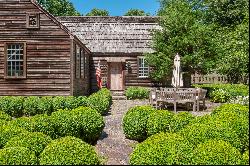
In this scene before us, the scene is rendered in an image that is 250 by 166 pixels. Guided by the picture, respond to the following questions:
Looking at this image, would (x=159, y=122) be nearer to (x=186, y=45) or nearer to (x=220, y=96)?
(x=220, y=96)

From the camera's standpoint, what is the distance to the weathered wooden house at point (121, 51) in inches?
1222

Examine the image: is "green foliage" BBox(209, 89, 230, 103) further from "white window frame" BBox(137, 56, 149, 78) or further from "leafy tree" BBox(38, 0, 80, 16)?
"leafy tree" BBox(38, 0, 80, 16)

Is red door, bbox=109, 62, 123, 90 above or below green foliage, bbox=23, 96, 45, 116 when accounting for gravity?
above

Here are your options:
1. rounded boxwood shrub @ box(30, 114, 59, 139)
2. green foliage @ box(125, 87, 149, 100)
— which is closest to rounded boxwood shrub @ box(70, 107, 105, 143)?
rounded boxwood shrub @ box(30, 114, 59, 139)

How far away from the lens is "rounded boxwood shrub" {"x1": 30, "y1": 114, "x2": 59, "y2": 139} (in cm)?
1220

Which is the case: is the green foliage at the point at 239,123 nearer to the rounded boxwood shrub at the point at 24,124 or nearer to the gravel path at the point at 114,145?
the gravel path at the point at 114,145

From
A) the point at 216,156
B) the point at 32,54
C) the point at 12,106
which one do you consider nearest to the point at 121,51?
the point at 32,54

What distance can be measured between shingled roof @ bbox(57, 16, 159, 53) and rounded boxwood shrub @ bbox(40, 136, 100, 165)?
22.8m

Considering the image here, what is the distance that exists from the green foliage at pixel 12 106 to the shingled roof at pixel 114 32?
12.9 meters

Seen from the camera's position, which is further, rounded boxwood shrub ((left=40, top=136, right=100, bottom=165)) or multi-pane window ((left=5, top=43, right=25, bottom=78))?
multi-pane window ((left=5, top=43, right=25, bottom=78))

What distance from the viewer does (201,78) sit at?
4150 centimetres

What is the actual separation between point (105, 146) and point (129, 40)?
1979 centimetres

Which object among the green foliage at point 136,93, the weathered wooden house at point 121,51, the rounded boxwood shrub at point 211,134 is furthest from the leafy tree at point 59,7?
the rounded boxwood shrub at point 211,134

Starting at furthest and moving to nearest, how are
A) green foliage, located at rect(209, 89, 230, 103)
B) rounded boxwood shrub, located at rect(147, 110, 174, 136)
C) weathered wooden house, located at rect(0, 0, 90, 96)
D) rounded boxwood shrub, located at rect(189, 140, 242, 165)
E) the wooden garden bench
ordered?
1. green foliage, located at rect(209, 89, 230, 103)
2. weathered wooden house, located at rect(0, 0, 90, 96)
3. the wooden garden bench
4. rounded boxwood shrub, located at rect(147, 110, 174, 136)
5. rounded boxwood shrub, located at rect(189, 140, 242, 165)
